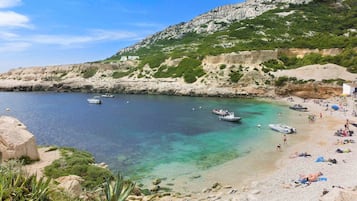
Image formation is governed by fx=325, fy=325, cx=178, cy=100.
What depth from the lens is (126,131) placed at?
4691 centimetres

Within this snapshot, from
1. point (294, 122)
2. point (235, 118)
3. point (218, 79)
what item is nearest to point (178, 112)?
point (235, 118)

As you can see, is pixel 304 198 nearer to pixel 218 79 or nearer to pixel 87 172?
pixel 87 172

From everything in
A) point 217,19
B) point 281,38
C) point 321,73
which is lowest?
point 321,73

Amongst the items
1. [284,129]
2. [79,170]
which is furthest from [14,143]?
[284,129]

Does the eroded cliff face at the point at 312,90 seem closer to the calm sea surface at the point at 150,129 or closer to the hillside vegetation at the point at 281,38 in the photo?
the calm sea surface at the point at 150,129

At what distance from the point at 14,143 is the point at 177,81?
70.5 m

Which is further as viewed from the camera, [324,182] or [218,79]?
[218,79]

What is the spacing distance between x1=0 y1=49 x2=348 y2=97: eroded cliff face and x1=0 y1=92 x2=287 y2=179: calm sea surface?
8115 mm

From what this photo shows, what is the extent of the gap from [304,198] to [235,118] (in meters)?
31.1

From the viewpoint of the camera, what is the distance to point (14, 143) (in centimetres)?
2589

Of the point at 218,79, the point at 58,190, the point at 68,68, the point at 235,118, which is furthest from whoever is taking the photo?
the point at 68,68

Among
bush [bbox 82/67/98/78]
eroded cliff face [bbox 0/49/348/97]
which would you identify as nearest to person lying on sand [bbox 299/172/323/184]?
eroded cliff face [bbox 0/49/348/97]

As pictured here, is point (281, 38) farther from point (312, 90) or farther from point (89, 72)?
point (89, 72)

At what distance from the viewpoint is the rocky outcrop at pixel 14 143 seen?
25578 millimetres
